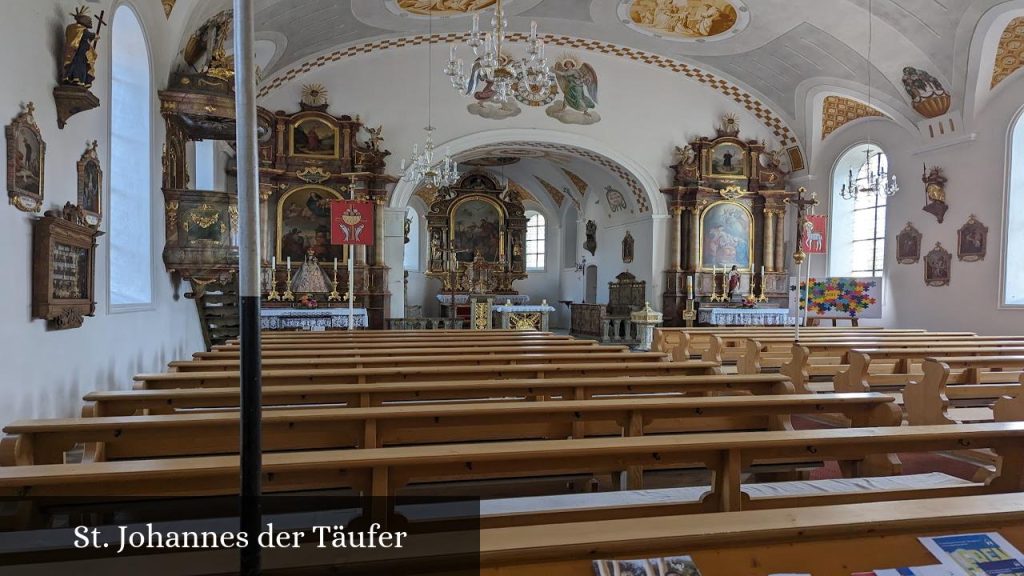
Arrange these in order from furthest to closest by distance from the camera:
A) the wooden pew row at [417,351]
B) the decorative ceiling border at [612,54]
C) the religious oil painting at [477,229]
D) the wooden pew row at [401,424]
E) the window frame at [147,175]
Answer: the religious oil painting at [477,229] < the decorative ceiling border at [612,54] < the window frame at [147,175] < the wooden pew row at [417,351] < the wooden pew row at [401,424]

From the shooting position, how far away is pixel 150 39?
6855mm

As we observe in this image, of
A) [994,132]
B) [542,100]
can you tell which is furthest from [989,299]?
[542,100]

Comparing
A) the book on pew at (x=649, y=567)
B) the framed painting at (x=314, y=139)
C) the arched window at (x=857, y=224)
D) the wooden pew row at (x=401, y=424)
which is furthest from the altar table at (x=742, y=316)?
the book on pew at (x=649, y=567)

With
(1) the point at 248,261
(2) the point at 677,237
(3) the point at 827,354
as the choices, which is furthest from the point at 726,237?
(1) the point at 248,261

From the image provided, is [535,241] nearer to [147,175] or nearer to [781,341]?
[781,341]

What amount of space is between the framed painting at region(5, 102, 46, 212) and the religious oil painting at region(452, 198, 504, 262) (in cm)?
1492

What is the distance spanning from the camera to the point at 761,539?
1616 millimetres

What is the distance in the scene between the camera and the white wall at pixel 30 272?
391cm

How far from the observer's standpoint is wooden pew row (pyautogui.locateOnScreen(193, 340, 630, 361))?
558cm

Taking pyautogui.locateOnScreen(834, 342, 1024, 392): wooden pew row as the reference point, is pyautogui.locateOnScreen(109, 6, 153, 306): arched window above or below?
above

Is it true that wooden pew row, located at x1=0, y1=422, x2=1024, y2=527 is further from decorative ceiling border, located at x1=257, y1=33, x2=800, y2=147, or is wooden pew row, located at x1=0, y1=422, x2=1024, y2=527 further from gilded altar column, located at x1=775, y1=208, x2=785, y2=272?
gilded altar column, located at x1=775, y1=208, x2=785, y2=272

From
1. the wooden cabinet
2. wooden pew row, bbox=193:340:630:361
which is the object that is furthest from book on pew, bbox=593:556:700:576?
the wooden cabinet

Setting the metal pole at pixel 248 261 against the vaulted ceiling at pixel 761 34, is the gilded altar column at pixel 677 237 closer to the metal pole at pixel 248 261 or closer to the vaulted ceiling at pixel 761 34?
the vaulted ceiling at pixel 761 34

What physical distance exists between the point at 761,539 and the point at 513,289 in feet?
58.9
